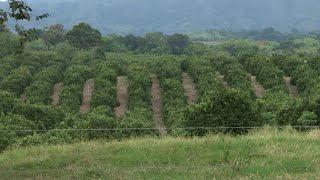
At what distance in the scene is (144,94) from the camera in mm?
34562

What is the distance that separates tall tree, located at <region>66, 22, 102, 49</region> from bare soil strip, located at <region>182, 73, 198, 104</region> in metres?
36.5

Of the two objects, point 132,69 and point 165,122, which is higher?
point 132,69

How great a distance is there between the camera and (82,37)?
3155 inches

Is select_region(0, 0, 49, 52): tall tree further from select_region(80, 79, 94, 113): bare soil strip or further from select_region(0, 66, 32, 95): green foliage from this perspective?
select_region(0, 66, 32, 95): green foliage

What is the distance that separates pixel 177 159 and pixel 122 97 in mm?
30067

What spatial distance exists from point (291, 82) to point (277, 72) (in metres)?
2.19

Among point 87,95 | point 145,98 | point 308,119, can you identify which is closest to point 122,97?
point 87,95

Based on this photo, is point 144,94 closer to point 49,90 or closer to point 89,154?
point 49,90

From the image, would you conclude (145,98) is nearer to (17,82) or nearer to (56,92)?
(56,92)

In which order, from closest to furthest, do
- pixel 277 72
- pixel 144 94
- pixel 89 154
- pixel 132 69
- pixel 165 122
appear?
pixel 89 154, pixel 165 122, pixel 144 94, pixel 277 72, pixel 132 69

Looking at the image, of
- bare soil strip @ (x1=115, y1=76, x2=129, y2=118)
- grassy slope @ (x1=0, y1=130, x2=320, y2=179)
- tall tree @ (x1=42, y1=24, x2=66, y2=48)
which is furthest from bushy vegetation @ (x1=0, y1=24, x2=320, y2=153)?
tall tree @ (x1=42, y1=24, x2=66, y2=48)

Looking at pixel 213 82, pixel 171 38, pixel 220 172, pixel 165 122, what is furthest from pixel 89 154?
pixel 171 38

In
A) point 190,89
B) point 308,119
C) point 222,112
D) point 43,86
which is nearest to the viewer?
point 222,112

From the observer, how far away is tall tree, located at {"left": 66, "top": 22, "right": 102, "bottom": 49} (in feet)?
261
